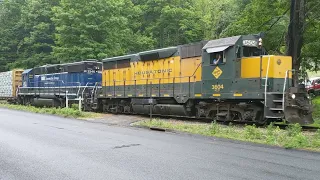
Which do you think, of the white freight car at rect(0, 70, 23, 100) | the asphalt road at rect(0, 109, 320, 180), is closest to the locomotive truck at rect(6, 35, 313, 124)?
the asphalt road at rect(0, 109, 320, 180)

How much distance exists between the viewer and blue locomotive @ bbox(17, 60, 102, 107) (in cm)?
2605

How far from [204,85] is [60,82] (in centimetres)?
1648

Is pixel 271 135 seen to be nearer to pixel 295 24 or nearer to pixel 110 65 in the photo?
pixel 295 24

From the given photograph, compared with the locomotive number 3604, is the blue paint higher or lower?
higher

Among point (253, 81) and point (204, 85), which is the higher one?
point (253, 81)

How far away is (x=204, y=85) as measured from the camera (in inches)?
631

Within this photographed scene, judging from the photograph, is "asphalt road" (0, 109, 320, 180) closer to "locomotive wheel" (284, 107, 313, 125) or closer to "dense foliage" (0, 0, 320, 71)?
"locomotive wheel" (284, 107, 313, 125)

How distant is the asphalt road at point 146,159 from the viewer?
641 cm

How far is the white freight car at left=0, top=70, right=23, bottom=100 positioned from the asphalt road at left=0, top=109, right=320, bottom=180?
27.2 metres

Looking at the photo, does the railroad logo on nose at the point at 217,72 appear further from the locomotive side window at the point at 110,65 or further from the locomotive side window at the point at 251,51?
the locomotive side window at the point at 110,65

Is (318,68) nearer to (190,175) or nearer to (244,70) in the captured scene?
(244,70)

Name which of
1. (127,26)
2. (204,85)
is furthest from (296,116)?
(127,26)

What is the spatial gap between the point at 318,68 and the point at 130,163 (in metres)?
23.0

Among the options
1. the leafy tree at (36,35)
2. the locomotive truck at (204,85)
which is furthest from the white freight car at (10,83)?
the locomotive truck at (204,85)
